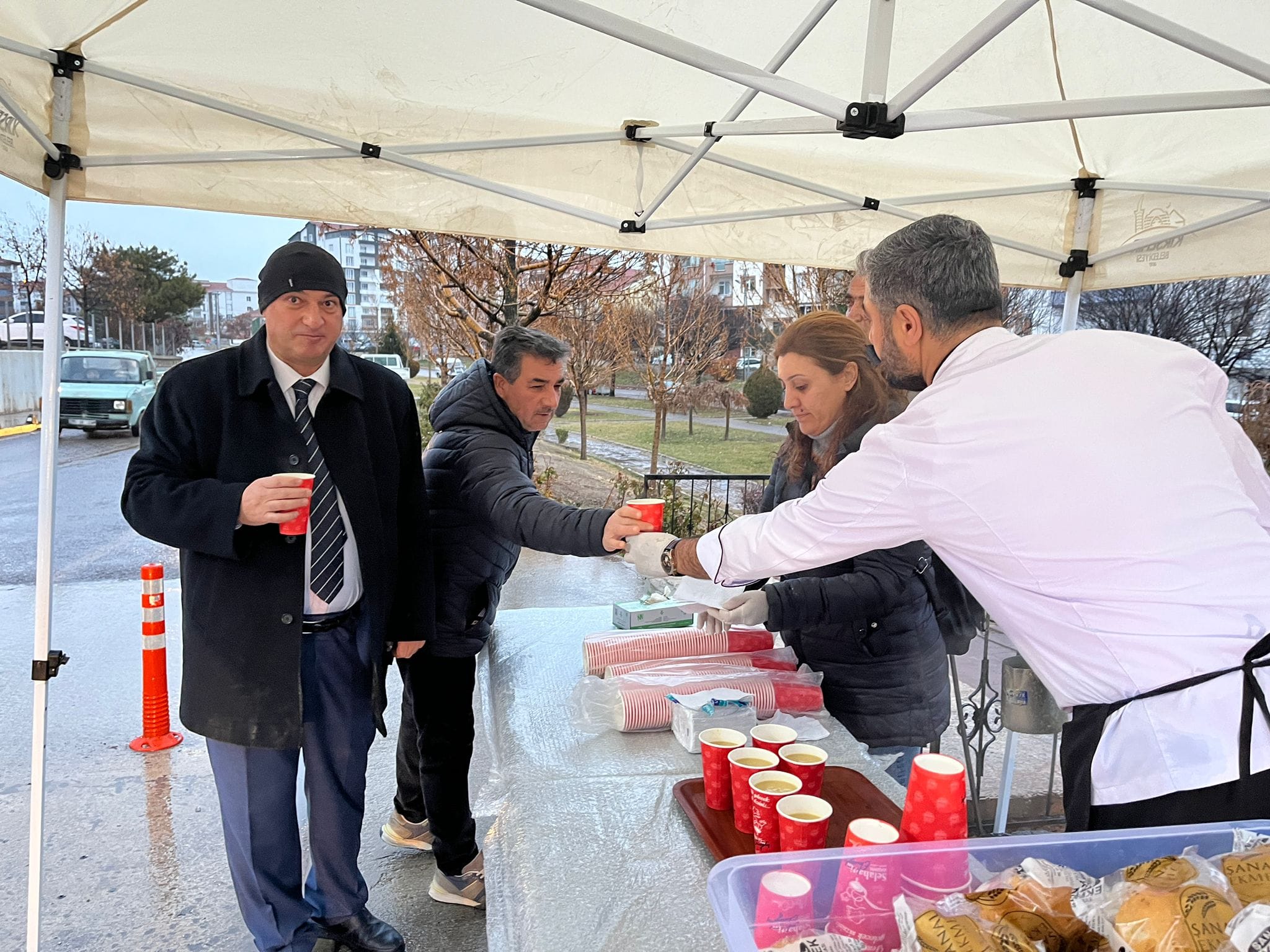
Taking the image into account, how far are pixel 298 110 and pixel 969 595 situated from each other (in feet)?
8.62

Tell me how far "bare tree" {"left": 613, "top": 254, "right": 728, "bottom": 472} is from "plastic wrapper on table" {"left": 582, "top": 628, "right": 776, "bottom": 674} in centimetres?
621

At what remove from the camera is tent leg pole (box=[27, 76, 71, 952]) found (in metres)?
2.30

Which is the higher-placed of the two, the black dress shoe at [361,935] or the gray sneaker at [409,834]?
the black dress shoe at [361,935]

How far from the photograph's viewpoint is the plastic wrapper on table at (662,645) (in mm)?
2289

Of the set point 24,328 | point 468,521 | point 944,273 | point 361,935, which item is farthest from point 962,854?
point 24,328

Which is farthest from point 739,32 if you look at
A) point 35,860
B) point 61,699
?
point 61,699

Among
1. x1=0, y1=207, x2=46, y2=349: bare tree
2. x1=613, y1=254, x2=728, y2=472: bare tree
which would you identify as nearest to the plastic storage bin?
x1=613, y1=254, x2=728, y2=472: bare tree

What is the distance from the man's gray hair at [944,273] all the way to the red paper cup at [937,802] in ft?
2.72

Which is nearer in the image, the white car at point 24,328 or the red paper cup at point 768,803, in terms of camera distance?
the red paper cup at point 768,803

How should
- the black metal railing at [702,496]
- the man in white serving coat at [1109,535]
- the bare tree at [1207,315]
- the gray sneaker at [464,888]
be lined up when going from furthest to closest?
1. the black metal railing at [702,496]
2. the bare tree at [1207,315]
3. the gray sneaker at [464,888]
4. the man in white serving coat at [1109,535]

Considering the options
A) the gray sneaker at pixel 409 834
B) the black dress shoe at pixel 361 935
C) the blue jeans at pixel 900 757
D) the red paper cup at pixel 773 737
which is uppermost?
the red paper cup at pixel 773 737

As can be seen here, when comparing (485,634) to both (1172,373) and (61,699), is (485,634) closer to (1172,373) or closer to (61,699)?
(1172,373)

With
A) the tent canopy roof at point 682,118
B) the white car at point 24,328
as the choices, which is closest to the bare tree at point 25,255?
the white car at point 24,328

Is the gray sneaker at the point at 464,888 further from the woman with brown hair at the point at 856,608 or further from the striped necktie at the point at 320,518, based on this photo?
the woman with brown hair at the point at 856,608
